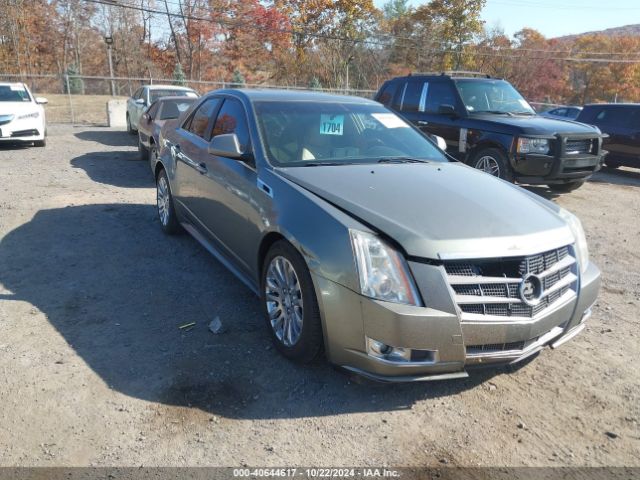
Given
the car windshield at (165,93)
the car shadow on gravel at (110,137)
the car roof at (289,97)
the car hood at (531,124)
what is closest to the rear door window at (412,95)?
the car hood at (531,124)

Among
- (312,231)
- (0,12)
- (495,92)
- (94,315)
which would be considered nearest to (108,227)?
(94,315)

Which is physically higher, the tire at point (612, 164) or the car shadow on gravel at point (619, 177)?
the tire at point (612, 164)

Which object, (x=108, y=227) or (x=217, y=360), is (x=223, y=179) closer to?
(x=217, y=360)

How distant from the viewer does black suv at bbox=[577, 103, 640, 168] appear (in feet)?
40.1

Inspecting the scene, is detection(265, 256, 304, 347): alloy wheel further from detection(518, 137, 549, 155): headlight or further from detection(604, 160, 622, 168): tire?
detection(604, 160, 622, 168): tire

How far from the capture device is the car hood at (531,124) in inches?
306

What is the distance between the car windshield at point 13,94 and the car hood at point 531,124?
10.8 m

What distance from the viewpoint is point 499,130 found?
801 cm

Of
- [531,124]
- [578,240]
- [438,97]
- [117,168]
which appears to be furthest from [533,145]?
[117,168]

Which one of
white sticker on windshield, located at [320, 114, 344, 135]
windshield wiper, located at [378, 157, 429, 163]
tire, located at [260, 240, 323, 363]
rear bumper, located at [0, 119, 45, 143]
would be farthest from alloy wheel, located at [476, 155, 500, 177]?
rear bumper, located at [0, 119, 45, 143]

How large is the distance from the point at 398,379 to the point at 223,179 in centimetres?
226

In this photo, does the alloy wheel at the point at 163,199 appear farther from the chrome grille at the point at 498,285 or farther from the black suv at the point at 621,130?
the black suv at the point at 621,130

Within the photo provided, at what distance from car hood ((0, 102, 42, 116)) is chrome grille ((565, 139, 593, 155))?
11624 millimetres

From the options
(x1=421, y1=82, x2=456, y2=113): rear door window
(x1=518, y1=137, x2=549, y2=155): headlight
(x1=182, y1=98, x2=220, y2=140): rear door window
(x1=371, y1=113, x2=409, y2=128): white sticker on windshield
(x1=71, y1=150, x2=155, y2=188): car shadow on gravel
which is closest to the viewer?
(x1=371, y1=113, x2=409, y2=128): white sticker on windshield
